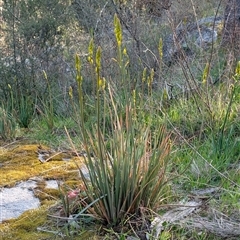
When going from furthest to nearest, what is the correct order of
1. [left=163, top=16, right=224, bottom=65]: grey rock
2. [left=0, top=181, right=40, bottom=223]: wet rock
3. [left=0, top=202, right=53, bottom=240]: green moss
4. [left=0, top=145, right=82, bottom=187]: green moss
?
[left=163, top=16, right=224, bottom=65]: grey rock → [left=0, top=145, right=82, bottom=187]: green moss → [left=0, top=181, right=40, bottom=223]: wet rock → [left=0, top=202, right=53, bottom=240]: green moss

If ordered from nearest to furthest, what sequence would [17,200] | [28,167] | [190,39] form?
[17,200], [28,167], [190,39]

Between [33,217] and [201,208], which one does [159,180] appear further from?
[33,217]

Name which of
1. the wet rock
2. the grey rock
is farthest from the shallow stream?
the grey rock

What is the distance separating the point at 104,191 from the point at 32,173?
34.5 inches

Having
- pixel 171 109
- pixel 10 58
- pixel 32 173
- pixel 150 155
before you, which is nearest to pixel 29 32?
pixel 10 58

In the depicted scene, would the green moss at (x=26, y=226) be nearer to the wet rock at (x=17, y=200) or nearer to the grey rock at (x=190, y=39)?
the wet rock at (x=17, y=200)

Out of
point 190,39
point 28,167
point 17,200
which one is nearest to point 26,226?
point 17,200

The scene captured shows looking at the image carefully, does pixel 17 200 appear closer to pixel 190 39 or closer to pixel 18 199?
pixel 18 199

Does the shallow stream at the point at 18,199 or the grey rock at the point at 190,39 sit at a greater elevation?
the grey rock at the point at 190,39

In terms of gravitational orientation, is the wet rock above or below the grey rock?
below

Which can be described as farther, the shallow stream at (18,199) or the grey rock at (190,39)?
the grey rock at (190,39)

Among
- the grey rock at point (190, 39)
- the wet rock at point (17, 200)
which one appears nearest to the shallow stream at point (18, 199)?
the wet rock at point (17, 200)

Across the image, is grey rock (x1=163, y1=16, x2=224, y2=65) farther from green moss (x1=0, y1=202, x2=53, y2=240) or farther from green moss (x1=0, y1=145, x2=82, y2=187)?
green moss (x1=0, y1=202, x2=53, y2=240)

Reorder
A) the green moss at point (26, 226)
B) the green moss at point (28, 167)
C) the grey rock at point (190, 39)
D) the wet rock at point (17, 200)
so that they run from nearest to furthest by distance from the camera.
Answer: the green moss at point (26, 226) → the wet rock at point (17, 200) → the green moss at point (28, 167) → the grey rock at point (190, 39)
